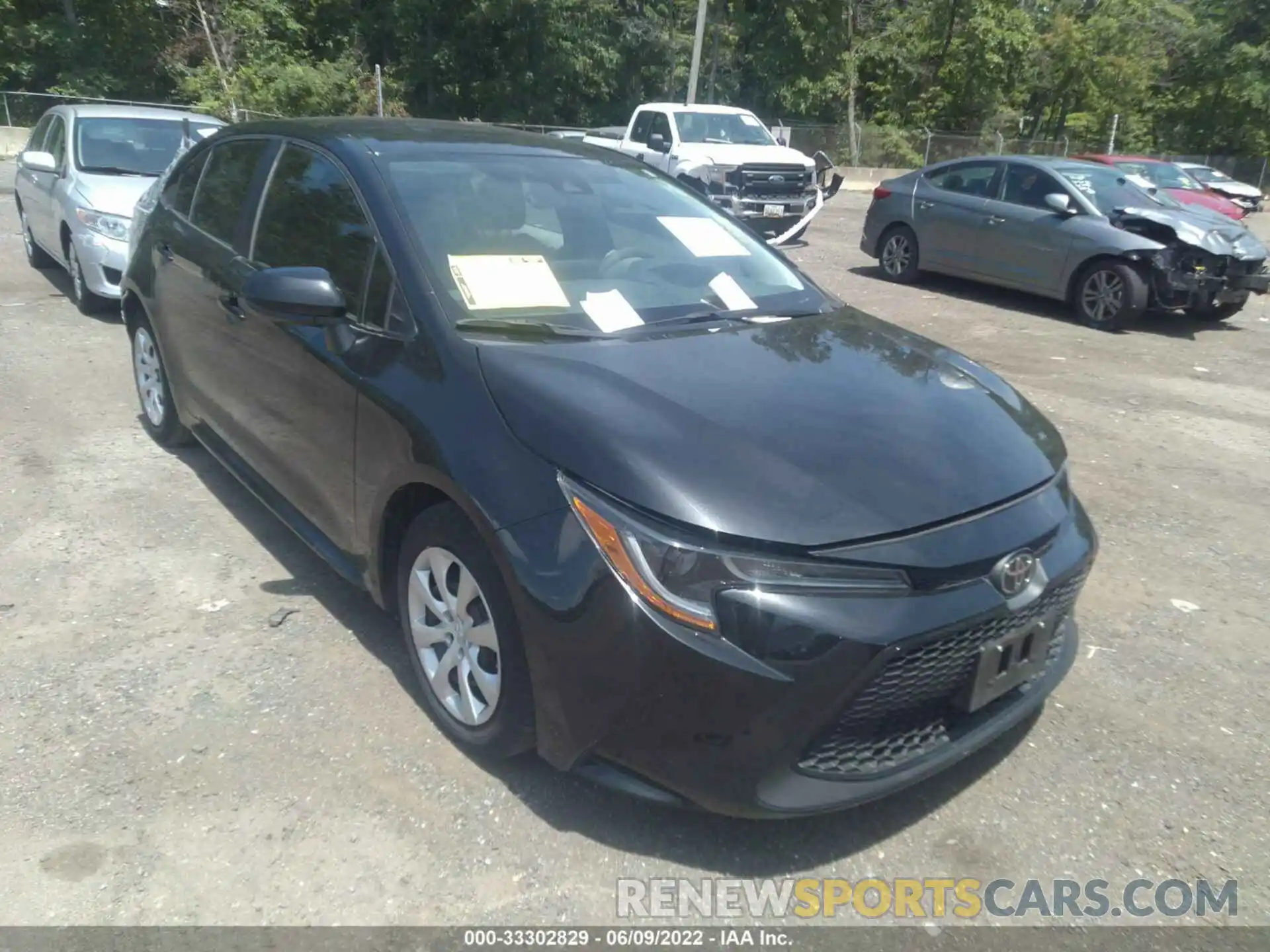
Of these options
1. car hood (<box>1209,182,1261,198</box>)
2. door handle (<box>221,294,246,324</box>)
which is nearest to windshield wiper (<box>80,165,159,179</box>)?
door handle (<box>221,294,246,324</box>)

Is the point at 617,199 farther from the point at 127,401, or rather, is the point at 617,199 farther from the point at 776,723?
the point at 127,401

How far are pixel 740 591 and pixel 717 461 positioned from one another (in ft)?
1.21

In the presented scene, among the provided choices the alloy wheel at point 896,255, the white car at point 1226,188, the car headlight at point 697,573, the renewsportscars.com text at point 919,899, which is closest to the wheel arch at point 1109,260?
the alloy wheel at point 896,255

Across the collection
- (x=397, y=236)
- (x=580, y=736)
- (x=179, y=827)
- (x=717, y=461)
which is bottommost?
(x=179, y=827)

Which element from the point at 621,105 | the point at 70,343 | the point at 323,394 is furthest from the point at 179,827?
the point at 621,105

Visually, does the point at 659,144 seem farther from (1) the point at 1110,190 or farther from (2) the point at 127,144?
(2) the point at 127,144

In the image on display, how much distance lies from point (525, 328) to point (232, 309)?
1.57 metres

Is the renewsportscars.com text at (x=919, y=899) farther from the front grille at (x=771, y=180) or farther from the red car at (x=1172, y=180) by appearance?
the red car at (x=1172, y=180)

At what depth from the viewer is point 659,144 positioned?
1574cm

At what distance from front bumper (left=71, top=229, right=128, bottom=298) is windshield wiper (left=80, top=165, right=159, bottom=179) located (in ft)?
2.34

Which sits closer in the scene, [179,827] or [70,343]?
[179,827]

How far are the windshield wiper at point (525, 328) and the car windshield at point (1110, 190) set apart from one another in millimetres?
8765

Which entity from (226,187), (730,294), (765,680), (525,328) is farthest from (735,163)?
(765,680)

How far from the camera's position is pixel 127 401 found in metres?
6.30
